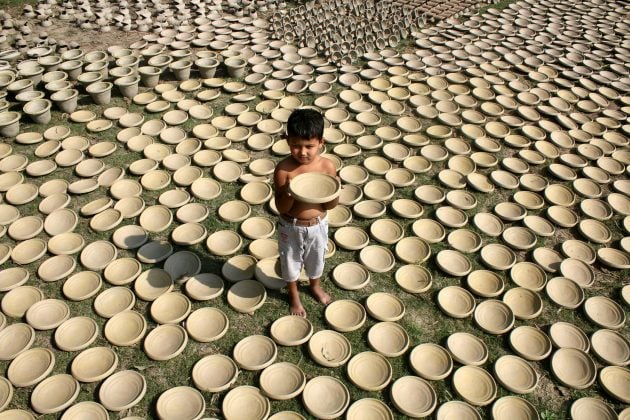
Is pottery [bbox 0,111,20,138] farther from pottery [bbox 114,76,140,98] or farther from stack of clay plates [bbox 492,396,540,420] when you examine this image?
stack of clay plates [bbox 492,396,540,420]

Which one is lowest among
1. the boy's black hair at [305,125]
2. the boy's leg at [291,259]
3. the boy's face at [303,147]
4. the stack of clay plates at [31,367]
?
the stack of clay plates at [31,367]

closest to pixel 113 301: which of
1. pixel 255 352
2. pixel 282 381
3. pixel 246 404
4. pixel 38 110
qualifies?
pixel 255 352

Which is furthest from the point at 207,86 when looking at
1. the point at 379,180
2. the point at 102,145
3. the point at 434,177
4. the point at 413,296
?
the point at 413,296

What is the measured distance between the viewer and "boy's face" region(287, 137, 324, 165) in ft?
8.36

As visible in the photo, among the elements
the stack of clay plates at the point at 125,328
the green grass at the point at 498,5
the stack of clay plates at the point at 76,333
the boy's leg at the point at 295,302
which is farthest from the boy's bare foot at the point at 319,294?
the green grass at the point at 498,5

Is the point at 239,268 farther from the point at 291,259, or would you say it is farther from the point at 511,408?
the point at 511,408

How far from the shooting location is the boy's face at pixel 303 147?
8.36ft

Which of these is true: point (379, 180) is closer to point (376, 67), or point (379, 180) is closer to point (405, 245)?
point (405, 245)

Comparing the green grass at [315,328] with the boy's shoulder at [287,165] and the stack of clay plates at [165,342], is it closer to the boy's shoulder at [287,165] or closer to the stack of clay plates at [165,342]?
the stack of clay plates at [165,342]

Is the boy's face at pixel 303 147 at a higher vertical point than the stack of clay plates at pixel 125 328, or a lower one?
higher

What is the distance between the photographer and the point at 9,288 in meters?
3.43

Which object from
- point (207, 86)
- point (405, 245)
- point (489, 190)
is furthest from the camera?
point (207, 86)

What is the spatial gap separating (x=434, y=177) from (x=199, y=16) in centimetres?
541

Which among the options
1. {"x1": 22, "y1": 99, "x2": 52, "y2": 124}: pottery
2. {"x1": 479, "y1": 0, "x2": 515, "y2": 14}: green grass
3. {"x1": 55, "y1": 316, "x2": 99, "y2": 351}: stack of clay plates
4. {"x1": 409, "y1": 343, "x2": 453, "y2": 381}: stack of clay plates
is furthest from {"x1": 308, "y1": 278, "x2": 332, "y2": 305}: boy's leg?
{"x1": 479, "y1": 0, "x2": 515, "y2": 14}: green grass
